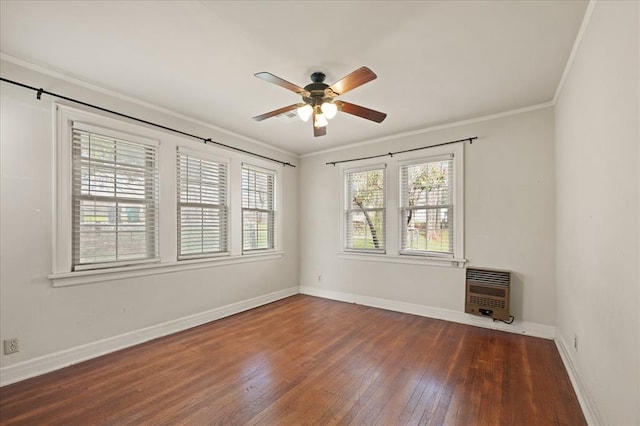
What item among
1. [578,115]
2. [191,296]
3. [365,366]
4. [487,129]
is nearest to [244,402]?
[365,366]

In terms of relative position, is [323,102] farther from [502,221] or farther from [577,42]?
[502,221]

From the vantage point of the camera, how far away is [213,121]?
389cm

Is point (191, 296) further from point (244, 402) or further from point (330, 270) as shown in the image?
point (330, 270)

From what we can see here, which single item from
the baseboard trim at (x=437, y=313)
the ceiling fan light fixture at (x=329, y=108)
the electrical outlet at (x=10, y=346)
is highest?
the ceiling fan light fixture at (x=329, y=108)

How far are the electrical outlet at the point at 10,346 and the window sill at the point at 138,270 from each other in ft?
1.61

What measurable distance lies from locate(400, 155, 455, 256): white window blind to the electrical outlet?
4382mm

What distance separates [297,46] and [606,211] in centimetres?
232

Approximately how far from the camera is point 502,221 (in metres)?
3.61

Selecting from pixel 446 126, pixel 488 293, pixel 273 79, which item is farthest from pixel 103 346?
pixel 446 126

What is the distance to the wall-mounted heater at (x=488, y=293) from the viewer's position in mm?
3451

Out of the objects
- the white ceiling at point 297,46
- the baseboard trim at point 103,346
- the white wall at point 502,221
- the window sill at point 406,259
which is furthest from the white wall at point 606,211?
the baseboard trim at point 103,346

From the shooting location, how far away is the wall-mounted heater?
3.45 m

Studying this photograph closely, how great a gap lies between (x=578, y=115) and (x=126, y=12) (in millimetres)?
3404

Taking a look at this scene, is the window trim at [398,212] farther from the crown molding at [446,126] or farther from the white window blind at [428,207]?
the crown molding at [446,126]
